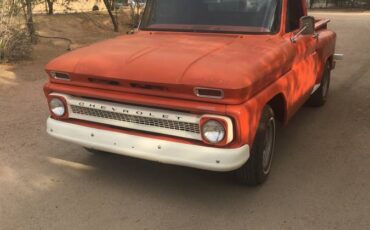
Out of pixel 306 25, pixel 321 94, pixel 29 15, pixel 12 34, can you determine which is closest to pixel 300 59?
pixel 306 25

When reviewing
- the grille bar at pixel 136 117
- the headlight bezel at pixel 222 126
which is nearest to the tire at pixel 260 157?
the headlight bezel at pixel 222 126

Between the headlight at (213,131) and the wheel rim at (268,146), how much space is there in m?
0.74

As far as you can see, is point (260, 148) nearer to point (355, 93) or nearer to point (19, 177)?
point (19, 177)

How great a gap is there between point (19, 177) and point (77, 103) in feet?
3.41

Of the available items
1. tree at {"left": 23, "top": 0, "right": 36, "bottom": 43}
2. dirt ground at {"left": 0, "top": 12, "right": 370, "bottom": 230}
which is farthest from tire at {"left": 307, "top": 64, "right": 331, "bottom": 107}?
tree at {"left": 23, "top": 0, "right": 36, "bottom": 43}

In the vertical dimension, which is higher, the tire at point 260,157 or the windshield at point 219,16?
the windshield at point 219,16

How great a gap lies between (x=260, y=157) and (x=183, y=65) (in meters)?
1.05

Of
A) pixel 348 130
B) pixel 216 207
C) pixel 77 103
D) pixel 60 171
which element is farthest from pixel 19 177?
pixel 348 130

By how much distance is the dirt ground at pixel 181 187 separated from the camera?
3594mm

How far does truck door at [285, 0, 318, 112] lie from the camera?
15.1 feet

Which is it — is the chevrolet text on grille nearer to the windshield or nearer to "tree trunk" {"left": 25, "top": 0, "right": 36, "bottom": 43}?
the windshield

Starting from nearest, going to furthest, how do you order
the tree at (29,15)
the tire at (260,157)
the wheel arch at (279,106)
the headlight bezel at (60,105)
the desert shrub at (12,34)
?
the tire at (260,157), the headlight bezel at (60,105), the wheel arch at (279,106), the desert shrub at (12,34), the tree at (29,15)

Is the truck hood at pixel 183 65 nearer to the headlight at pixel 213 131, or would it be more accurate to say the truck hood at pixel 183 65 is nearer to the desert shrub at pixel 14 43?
the headlight at pixel 213 131

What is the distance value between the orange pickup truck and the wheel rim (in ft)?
0.03
